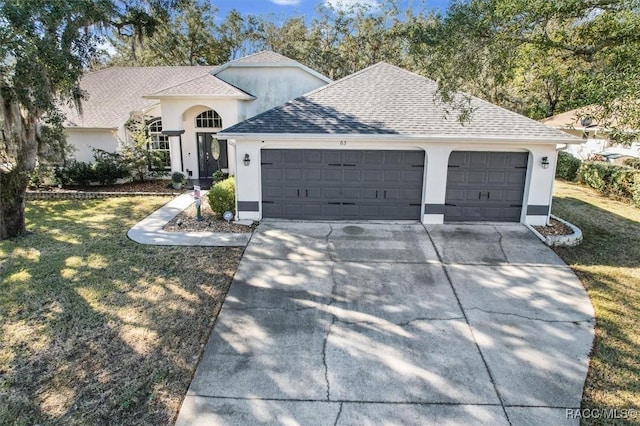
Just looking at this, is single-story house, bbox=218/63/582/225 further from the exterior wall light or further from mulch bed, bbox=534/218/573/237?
mulch bed, bbox=534/218/573/237

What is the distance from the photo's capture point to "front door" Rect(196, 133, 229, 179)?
57.7 ft

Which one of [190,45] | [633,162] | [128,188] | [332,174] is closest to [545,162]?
[332,174]

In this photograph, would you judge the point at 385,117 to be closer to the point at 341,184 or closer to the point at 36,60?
the point at 341,184

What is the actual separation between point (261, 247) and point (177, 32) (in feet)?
92.3

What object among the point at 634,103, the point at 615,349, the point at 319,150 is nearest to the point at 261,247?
the point at 319,150

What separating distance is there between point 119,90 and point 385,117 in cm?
1511

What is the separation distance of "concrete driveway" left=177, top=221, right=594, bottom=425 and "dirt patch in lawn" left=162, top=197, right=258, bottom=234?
148 cm

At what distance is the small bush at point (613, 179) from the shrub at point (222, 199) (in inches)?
579

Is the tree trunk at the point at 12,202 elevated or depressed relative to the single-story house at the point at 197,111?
depressed

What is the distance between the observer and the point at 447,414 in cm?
482

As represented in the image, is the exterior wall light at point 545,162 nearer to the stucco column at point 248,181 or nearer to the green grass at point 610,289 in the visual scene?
the green grass at point 610,289

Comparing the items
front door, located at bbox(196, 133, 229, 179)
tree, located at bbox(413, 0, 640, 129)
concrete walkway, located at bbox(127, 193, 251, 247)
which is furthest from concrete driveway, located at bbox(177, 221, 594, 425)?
front door, located at bbox(196, 133, 229, 179)

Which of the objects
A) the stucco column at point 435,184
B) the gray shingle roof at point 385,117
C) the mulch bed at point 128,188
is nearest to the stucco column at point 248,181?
the gray shingle roof at point 385,117

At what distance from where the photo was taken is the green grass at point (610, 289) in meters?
5.27
